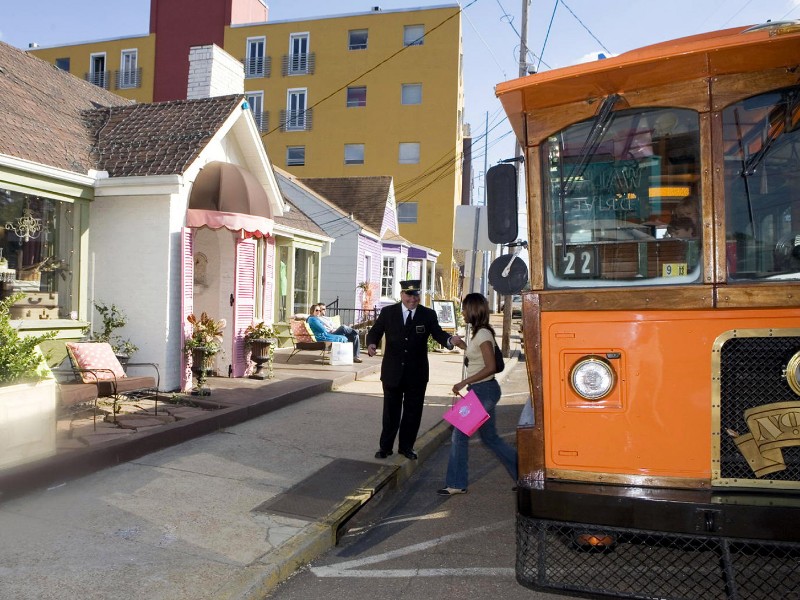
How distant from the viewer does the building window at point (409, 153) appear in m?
34.0

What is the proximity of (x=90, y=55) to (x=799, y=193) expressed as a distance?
142 ft

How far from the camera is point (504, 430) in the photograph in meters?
8.56

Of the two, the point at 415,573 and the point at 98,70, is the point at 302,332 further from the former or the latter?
the point at 98,70

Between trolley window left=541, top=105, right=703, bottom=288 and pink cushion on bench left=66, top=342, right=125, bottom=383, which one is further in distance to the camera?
pink cushion on bench left=66, top=342, right=125, bottom=383

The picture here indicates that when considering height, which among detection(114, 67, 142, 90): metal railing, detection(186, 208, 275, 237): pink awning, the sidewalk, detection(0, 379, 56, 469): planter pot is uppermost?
detection(114, 67, 142, 90): metal railing

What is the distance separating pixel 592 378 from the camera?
3361 mm

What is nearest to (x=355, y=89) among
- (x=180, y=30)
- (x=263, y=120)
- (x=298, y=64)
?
(x=298, y=64)

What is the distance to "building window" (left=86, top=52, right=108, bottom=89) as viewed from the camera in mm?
38500

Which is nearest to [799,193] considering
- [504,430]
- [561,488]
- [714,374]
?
[714,374]

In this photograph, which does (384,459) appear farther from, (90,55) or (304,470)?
(90,55)

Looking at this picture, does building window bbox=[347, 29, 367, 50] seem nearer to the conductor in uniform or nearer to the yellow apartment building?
the yellow apartment building

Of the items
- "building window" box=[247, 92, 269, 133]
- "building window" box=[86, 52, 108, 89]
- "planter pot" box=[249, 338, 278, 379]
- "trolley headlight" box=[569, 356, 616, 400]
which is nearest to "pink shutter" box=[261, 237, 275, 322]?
"planter pot" box=[249, 338, 278, 379]

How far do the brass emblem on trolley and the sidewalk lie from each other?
2750 mm

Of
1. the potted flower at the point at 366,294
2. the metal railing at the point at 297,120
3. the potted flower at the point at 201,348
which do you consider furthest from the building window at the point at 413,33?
the potted flower at the point at 201,348
